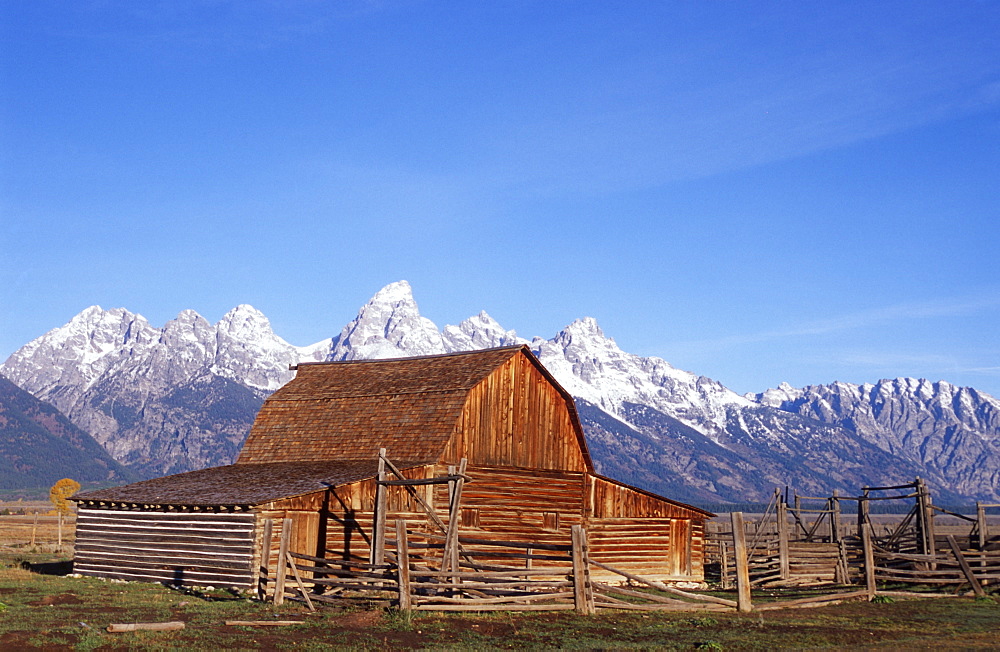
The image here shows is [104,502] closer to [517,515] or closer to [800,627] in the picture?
[517,515]

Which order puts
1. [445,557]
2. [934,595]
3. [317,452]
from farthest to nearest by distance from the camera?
→ [317,452]
[934,595]
[445,557]

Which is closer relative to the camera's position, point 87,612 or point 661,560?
point 87,612

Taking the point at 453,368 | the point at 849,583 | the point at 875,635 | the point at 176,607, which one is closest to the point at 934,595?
the point at 849,583

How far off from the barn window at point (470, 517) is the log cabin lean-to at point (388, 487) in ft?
0.15

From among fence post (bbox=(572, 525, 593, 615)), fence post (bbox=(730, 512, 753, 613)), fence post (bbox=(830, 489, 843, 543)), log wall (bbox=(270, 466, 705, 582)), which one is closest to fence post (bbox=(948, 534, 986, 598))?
fence post (bbox=(830, 489, 843, 543))

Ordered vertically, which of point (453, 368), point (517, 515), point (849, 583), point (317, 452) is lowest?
point (849, 583)

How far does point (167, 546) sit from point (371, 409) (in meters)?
9.97

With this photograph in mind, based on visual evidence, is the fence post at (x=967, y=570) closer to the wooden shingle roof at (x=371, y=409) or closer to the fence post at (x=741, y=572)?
the fence post at (x=741, y=572)

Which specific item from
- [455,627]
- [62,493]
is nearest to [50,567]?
[455,627]

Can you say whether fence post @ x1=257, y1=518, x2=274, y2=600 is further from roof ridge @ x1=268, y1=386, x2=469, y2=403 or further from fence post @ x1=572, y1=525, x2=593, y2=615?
roof ridge @ x1=268, y1=386, x2=469, y2=403

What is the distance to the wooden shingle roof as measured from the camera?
3622 centimetres

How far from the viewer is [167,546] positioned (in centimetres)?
3133

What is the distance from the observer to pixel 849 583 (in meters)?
34.8

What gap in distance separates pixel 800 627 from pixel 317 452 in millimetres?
20802
